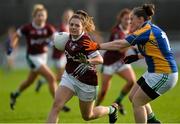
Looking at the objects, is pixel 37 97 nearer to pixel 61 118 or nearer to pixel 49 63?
pixel 61 118

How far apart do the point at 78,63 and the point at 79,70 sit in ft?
0.37

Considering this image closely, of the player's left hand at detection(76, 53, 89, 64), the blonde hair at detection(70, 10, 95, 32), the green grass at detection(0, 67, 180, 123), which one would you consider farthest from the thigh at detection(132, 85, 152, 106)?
the green grass at detection(0, 67, 180, 123)

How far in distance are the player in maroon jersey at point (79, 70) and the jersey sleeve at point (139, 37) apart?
61 cm

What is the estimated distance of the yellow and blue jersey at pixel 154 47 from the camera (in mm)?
9828

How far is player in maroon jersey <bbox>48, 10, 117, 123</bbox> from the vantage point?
1010cm

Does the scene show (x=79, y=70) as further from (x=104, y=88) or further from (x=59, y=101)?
(x=104, y=88)

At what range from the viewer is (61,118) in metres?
13.2

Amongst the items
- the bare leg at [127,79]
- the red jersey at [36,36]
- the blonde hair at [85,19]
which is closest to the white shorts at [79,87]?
the blonde hair at [85,19]

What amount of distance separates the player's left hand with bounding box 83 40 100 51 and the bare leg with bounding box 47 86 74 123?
2.62 ft

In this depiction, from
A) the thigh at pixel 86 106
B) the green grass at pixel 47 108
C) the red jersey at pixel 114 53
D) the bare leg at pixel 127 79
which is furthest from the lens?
the bare leg at pixel 127 79

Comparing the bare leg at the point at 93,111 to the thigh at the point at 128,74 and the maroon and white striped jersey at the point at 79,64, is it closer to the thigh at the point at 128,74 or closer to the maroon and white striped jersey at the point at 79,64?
the maroon and white striped jersey at the point at 79,64

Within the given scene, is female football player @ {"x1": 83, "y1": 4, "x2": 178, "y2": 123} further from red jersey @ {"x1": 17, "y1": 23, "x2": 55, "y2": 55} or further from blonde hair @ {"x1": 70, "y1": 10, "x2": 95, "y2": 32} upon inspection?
red jersey @ {"x1": 17, "y1": 23, "x2": 55, "y2": 55}

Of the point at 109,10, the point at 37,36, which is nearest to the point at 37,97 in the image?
the point at 37,36

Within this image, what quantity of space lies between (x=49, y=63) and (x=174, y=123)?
17142mm
